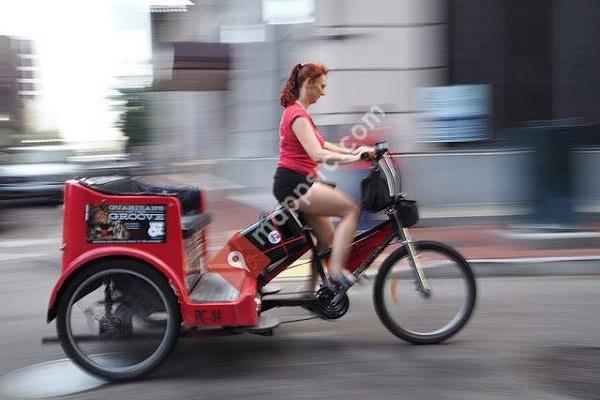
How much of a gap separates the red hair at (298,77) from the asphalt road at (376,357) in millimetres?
1690

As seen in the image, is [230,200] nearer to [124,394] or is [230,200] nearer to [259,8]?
[259,8]

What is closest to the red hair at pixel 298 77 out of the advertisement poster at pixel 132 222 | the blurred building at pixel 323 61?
the advertisement poster at pixel 132 222

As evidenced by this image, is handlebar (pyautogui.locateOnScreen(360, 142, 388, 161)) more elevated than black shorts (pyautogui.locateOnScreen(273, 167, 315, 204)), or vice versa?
handlebar (pyautogui.locateOnScreen(360, 142, 388, 161))

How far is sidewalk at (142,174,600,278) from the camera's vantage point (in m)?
6.83

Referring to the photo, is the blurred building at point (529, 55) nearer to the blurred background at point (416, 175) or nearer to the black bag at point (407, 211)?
the blurred background at point (416, 175)

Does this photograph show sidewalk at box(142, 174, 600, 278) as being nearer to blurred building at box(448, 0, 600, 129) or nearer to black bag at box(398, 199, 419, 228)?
black bag at box(398, 199, 419, 228)

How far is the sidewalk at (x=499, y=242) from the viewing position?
269 inches

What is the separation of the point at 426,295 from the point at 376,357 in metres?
0.54

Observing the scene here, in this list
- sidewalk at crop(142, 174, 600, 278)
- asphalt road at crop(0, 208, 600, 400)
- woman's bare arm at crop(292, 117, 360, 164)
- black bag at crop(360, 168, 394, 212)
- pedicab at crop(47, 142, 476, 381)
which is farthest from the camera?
sidewalk at crop(142, 174, 600, 278)

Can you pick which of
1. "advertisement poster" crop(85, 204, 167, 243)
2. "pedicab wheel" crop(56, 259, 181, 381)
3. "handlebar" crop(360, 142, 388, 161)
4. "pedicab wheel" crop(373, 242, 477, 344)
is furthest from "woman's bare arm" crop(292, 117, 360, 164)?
"pedicab wheel" crop(56, 259, 181, 381)

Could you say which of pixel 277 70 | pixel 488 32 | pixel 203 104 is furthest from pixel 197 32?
pixel 488 32

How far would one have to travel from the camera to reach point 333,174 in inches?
313

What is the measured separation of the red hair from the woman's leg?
586 millimetres

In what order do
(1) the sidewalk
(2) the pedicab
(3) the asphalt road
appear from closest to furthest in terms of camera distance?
(3) the asphalt road → (2) the pedicab → (1) the sidewalk
